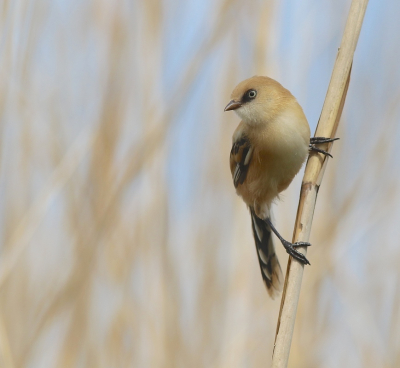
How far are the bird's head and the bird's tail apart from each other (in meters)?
0.65

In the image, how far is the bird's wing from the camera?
234 centimetres

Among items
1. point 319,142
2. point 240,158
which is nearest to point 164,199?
point 240,158

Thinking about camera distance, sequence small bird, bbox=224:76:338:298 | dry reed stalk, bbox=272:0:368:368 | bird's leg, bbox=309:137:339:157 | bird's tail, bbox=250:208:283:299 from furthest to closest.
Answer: bird's tail, bbox=250:208:283:299 < small bird, bbox=224:76:338:298 < bird's leg, bbox=309:137:339:157 < dry reed stalk, bbox=272:0:368:368

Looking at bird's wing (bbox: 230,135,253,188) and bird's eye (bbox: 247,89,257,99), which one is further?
bird's wing (bbox: 230,135,253,188)

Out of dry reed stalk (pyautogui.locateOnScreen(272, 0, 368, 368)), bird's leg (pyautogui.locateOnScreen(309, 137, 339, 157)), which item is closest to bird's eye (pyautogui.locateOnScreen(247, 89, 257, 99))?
bird's leg (pyautogui.locateOnScreen(309, 137, 339, 157))

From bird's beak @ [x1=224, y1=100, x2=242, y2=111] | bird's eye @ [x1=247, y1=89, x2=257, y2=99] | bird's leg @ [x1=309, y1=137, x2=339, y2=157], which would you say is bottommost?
bird's leg @ [x1=309, y1=137, x2=339, y2=157]

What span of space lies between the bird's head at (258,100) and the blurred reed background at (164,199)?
25cm

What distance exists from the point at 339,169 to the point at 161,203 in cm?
101

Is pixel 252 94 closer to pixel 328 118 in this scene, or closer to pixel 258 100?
pixel 258 100

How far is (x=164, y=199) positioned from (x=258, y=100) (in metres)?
0.73

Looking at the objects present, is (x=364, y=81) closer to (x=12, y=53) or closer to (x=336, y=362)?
(x=336, y=362)

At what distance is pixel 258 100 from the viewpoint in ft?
7.16

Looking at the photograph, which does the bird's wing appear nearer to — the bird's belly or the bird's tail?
the bird's belly

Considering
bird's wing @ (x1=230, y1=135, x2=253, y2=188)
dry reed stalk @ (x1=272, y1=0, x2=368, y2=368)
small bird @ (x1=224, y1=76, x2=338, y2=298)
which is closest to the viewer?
dry reed stalk @ (x1=272, y1=0, x2=368, y2=368)
